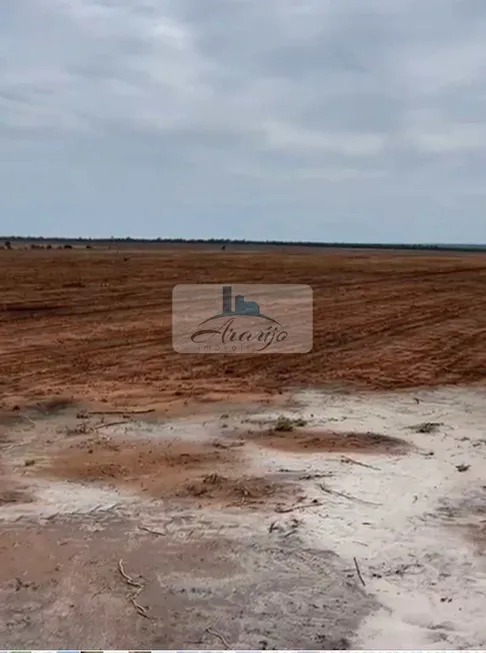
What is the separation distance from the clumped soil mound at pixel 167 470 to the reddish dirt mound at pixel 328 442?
0.54 m

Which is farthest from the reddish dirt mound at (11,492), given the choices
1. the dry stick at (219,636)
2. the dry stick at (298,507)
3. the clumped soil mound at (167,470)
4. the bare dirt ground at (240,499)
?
the dry stick at (219,636)

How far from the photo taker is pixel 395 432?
24.3ft

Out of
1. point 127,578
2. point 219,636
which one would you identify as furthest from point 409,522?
point 127,578

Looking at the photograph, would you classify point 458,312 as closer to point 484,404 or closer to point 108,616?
point 484,404

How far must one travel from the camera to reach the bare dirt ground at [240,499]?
3844mm

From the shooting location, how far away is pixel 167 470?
6125 mm

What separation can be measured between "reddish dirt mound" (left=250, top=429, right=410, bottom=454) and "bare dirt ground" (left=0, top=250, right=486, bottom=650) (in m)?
0.03

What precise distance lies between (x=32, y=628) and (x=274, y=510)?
81.0 inches

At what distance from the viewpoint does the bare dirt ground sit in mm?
3844

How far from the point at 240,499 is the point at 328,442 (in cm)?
175

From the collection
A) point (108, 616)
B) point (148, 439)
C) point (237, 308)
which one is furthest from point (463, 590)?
point (237, 308)

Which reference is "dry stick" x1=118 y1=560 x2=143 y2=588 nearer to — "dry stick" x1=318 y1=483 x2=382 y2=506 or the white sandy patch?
the white sandy patch

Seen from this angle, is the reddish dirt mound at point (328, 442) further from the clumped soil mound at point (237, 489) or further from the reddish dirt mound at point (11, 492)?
the reddish dirt mound at point (11, 492)

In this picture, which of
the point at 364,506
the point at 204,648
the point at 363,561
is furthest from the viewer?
the point at 364,506
